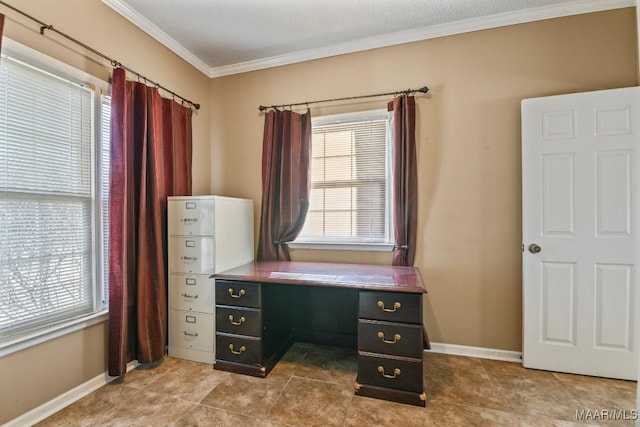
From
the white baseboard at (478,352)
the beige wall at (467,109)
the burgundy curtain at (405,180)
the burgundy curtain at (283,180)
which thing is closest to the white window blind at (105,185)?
the beige wall at (467,109)

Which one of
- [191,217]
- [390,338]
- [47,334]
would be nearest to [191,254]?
[191,217]

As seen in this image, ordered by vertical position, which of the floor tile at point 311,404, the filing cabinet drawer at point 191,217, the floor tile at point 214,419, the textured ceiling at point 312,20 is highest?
the textured ceiling at point 312,20

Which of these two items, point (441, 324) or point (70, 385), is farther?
point (441, 324)

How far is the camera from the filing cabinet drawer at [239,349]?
6.87ft

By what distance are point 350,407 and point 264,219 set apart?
65.8 inches

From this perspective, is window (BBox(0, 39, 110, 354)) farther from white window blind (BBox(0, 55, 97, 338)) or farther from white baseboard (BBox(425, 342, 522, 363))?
white baseboard (BBox(425, 342, 522, 363))

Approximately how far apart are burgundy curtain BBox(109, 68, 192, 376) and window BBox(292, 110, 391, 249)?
124cm

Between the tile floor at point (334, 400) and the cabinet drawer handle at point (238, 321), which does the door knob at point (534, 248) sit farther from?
the cabinet drawer handle at point (238, 321)

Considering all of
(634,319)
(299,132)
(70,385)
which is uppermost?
(299,132)

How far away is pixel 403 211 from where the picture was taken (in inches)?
95.8

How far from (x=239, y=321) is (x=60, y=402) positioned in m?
1.11

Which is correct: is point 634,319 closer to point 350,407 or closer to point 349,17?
point 350,407

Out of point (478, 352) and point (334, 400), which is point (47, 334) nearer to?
point (334, 400)

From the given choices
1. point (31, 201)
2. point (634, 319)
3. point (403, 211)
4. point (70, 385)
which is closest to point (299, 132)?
point (403, 211)
